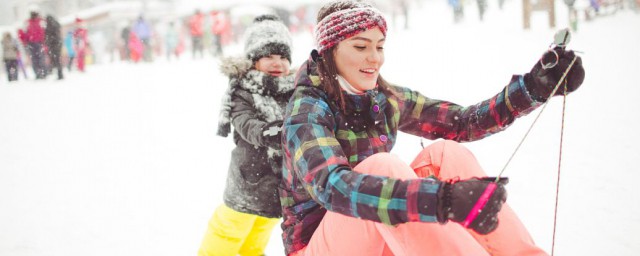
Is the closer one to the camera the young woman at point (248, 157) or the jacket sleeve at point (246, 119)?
the jacket sleeve at point (246, 119)

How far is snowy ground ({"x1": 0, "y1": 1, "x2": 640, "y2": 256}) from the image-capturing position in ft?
10.9

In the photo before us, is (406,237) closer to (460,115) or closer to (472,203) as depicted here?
(472,203)

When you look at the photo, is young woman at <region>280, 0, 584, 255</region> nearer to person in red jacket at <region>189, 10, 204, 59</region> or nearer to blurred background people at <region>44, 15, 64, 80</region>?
blurred background people at <region>44, 15, 64, 80</region>

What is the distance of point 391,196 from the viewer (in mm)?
1245

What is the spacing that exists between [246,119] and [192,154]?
11.7 feet

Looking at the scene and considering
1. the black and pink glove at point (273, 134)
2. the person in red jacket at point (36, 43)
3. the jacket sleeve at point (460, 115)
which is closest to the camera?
the jacket sleeve at point (460, 115)

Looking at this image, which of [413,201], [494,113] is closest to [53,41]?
[494,113]

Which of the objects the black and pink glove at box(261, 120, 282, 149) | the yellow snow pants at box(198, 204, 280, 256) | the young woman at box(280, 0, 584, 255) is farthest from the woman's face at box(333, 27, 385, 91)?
the yellow snow pants at box(198, 204, 280, 256)

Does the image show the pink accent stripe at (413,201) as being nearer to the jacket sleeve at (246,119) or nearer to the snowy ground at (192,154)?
the jacket sleeve at (246,119)

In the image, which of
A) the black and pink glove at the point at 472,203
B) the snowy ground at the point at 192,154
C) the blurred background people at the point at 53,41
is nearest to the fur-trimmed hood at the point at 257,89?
the snowy ground at the point at 192,154

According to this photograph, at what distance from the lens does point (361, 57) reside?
1674 millimetres

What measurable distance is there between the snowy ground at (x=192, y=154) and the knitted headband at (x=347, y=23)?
207 cm

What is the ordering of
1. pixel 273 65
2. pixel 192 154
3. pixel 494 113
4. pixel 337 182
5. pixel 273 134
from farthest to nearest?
pixel 192 154
pixel 273 65
pixel 273 134
pixel 494 113
pixel 337 182

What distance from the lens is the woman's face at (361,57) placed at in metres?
1.67
